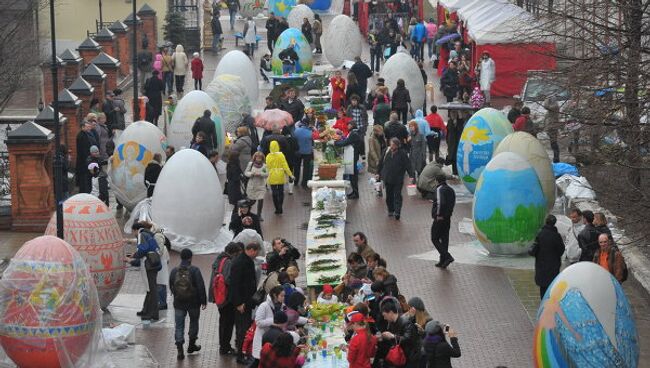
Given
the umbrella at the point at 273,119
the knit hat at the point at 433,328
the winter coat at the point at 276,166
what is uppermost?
the knit hat at the point at 433,328

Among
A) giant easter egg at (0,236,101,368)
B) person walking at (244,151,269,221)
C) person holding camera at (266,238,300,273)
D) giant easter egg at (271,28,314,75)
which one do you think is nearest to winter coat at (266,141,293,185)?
person walking at (244,151,269,221)

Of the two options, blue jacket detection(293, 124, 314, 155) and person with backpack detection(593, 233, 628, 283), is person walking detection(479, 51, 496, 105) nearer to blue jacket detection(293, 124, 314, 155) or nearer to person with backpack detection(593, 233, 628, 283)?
blue jacket detection(293, 124, 314, 155)

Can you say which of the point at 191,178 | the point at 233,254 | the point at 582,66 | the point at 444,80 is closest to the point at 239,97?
the point at 444,80

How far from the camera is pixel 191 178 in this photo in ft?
90.7

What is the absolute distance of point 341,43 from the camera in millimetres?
49344

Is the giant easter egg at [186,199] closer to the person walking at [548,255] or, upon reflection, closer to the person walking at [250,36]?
the person walking at [548,255]

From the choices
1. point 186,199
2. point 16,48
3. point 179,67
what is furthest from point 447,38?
point 186,199

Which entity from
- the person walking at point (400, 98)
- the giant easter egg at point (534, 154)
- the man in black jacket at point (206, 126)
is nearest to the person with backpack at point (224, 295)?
the giant easter egg at point (534, 154)

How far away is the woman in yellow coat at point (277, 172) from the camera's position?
100ft

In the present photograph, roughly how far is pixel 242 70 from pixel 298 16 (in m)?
11.8

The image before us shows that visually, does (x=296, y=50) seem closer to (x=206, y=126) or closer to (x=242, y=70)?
(x=242, y=70)

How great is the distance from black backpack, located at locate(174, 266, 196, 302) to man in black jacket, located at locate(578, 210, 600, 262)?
5.58m

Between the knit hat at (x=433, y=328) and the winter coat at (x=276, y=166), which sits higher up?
the knit hat at (x=433, y=328)

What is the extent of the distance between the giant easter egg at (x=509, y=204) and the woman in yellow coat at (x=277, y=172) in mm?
4601
